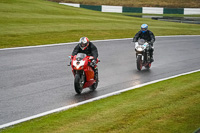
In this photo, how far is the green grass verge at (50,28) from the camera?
848 inches

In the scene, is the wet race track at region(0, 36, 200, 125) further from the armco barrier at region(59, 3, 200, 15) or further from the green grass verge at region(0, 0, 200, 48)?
the armco barrier at region(59, 3, 200, 15)

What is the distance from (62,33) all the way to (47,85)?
44.4 ft

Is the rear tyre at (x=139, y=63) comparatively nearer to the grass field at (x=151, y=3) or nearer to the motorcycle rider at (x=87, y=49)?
the motorcycle rider at (x=87, y=49)

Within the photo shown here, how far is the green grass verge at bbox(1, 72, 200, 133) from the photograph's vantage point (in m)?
6.90

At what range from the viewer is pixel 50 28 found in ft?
84.6

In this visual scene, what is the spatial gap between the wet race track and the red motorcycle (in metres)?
0.32

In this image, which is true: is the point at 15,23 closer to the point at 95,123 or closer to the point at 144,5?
the point at 95,123

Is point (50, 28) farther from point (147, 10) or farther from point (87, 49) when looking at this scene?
point (147, 10)

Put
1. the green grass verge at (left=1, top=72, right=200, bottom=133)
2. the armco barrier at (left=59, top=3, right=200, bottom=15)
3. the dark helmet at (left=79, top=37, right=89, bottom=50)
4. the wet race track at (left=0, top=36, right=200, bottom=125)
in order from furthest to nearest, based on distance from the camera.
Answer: the armco barrier at (left=59, top=3, right=200, bottom=15) → the dark helmet at (left=79, top=37, right=89, bottom=50) → the wet race track at (left=0, top=36, right=200, bottom=125) → the green grass verge at (left=1, top=72, right=200, bottom=133)

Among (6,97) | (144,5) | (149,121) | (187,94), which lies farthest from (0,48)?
(144,5)

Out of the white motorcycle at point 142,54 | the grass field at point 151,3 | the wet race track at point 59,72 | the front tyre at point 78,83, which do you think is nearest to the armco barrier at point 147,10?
the grass field at point 151,3

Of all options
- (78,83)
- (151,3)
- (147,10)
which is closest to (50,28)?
(78,83)

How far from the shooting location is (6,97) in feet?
31.2

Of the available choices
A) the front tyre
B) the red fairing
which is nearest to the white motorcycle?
the red fairing
